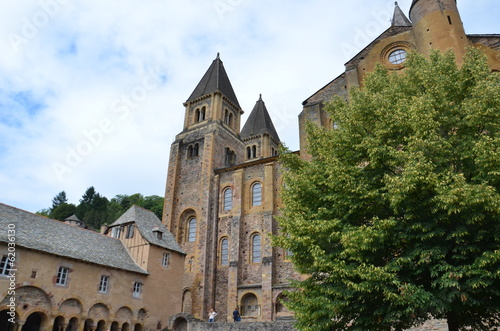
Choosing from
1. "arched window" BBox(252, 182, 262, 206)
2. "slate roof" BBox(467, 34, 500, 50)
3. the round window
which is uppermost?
the round window

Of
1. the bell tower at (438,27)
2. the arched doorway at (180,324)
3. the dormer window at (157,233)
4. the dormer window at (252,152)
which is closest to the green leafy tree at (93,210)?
the dormer window at (252,152)

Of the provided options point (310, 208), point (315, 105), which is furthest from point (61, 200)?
point (310, 208)

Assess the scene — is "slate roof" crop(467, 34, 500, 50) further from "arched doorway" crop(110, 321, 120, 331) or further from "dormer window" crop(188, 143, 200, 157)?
"arched doorway" crop(110, 321, 120, 331)

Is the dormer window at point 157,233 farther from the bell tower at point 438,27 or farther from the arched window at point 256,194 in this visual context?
the bell tower at point 438,27

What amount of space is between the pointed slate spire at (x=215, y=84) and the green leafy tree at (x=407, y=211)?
101 feet

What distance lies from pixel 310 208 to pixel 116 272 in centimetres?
1494

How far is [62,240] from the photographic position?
19.6 meters

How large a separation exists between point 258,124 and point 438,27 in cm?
3269

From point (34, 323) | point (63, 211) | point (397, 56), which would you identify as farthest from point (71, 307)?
point (63, 211)

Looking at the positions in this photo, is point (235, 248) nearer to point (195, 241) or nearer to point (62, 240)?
point (195, 241)

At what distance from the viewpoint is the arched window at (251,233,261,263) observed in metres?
30.0

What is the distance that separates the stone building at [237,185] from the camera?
78.6 feet

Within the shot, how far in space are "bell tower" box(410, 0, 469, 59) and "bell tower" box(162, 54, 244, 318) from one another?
67.2ft

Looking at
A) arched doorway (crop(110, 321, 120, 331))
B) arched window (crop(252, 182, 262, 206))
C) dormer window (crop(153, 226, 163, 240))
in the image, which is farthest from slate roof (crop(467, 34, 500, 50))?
arched doorway (crop(110, 321, 120, 331))
